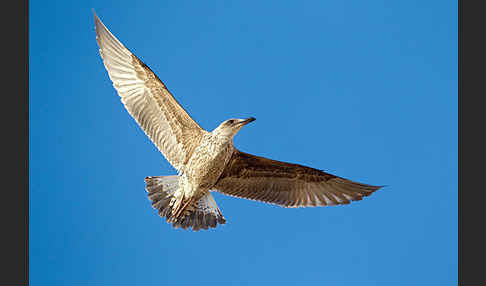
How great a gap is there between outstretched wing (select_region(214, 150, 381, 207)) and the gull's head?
417 mm

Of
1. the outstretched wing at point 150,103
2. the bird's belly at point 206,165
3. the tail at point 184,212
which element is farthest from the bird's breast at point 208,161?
the tail at point 184,212

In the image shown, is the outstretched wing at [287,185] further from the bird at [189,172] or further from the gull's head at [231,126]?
the gull's head at [231,126]

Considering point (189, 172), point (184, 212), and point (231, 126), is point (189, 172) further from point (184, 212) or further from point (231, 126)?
point (231, 126)

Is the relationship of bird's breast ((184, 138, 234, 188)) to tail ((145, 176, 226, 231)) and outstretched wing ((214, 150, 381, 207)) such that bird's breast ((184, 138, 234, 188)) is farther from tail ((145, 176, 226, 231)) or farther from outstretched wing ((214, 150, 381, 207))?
tail ((145, 176, 226, 231))

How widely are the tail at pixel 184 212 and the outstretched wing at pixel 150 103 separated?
0.26 m

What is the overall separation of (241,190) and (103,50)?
7.15 ft

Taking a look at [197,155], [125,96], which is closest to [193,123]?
[197,155]

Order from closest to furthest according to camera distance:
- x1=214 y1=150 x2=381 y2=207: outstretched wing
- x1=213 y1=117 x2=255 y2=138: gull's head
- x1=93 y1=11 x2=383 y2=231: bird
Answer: x1=213 y1=117 x2=255 y2=138: gull's head, x1=93 y1=11 x2=383 y2=231: bird, x1=214 y1=150 x2=381 y2=207: outstretched wing

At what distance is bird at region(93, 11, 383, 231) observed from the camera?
19.7ft

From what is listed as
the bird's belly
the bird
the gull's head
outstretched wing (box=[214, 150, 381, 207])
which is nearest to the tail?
the bird

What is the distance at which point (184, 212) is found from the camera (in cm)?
610

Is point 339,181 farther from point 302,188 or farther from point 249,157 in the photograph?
point 249,157

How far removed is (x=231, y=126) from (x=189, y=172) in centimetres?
65

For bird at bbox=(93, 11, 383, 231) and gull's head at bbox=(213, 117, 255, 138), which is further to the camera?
bird at bbox=(93, 11, 383, 231)
